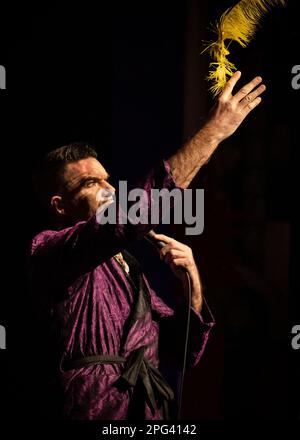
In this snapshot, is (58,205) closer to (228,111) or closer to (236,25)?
(228,111)

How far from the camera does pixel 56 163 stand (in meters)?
1.86

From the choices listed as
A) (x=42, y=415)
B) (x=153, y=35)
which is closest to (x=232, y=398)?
(x=42, y=415)

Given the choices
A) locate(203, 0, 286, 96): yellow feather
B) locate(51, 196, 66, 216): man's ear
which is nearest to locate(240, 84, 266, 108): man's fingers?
locate(203, 0, 286, 96): yellow feather

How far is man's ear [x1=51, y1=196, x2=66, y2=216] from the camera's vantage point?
73.6 inches

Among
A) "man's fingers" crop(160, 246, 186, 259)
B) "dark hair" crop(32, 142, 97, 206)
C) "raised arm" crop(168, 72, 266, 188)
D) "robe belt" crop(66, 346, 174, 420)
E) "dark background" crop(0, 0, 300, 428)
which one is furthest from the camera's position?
"dark background" crop(0, 0, 300, 428)

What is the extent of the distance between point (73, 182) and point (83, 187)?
38 millimetres

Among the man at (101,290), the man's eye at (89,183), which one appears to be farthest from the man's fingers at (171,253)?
the man's eye at (89,183)

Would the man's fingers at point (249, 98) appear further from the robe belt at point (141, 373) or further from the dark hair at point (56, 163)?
the robe belt at point (141, 373)

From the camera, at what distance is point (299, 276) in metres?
3.00

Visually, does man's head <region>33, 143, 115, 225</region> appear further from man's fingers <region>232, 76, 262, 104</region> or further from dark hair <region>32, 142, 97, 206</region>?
man's fingers <region>232, 76, 262, 104</region>

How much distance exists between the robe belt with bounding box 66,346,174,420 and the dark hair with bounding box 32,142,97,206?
1.88 feet

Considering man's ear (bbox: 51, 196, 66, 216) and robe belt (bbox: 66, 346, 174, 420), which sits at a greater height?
man's ear (bbox: 51, 196, 66, 216)

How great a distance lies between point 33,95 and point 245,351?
2.28 meters

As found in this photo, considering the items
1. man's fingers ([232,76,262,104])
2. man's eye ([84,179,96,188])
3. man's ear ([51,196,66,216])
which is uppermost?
man's fingers ([232,76,262,104])
